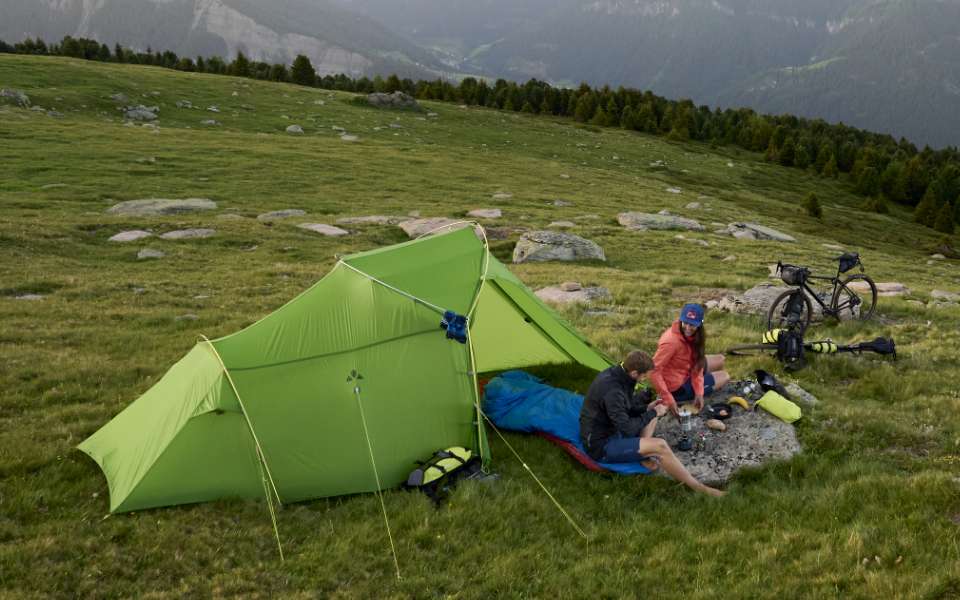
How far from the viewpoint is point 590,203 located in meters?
40.9

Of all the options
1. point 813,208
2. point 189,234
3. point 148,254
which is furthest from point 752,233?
point 148,254

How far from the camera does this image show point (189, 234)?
24.9m

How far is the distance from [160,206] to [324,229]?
8308 mm

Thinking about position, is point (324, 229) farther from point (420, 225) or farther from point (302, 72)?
point (302, 72)

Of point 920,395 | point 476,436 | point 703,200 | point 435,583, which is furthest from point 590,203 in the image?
point 435,583

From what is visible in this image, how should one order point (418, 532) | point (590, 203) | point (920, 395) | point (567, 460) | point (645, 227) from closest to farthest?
1. point (418, 532)
2. point (567, 460)
3. point (920, 395)
4. point (645, 227)
5. point (590, 203)

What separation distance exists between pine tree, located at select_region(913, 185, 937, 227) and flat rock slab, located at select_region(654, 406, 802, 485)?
8498 centimetres

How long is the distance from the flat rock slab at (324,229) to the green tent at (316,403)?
17687 mm

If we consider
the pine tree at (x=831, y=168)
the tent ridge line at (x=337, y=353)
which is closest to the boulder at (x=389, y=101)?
the pine tree at (x=831, y=168)

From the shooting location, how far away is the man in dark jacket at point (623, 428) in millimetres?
8500

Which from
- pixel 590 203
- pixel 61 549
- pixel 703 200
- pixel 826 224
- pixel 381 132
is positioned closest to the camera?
pixel 61 549

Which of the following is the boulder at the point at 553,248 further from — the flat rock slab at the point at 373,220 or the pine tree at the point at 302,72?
the pine tree at the point at 302,72

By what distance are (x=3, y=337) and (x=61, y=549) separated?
8592 mm

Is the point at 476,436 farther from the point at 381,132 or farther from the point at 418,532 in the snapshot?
the point at 381,132
